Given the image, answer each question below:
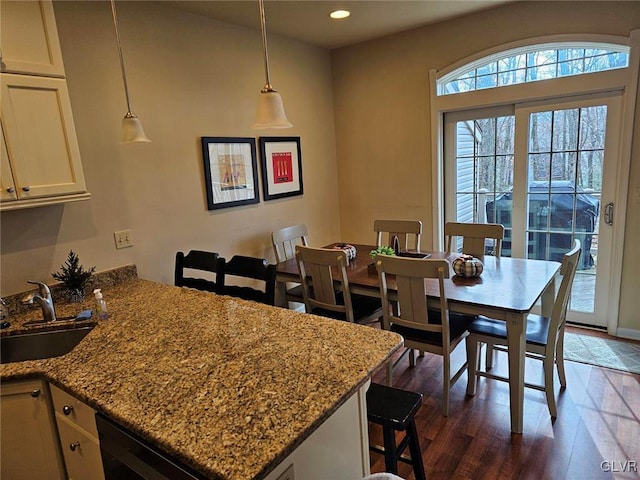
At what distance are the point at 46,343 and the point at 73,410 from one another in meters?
0.66

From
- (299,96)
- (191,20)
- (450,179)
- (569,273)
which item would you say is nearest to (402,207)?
(450,179)

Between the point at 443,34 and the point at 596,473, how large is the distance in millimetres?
3365

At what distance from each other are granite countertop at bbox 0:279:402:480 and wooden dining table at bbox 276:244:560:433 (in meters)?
0.85

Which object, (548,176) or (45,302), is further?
(548,176)

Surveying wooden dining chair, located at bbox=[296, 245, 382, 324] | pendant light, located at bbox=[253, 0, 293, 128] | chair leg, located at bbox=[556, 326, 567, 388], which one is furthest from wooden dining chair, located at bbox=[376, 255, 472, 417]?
pendant light, located at bbox=[253, 0, 293, 128]

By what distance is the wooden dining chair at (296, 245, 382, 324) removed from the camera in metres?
2.54

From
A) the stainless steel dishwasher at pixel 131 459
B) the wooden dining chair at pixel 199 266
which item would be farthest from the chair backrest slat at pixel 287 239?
the stainless steel dishwasher at pixel 131 459

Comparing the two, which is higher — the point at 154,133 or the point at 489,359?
the point at 154,133

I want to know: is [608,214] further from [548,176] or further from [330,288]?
[330,288]

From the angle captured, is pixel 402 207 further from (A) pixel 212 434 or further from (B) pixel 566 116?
(A) pixel 212 434

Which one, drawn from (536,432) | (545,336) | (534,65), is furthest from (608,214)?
(536,432)

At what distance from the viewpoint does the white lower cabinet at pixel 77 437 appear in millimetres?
1322

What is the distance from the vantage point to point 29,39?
185 centimetres

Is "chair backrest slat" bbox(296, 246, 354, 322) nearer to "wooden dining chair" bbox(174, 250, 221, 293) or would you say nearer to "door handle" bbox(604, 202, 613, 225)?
"wooden dining chair" bbox(174, 250, 221, 293)
